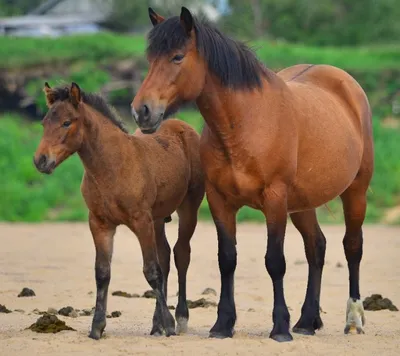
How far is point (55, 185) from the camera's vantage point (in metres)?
23.1

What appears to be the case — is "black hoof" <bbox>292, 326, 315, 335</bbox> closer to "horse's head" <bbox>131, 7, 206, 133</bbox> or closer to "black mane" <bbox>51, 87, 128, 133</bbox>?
"black mane" <bbox>51, 87, 128, 133</bbox>

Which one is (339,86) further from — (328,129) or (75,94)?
(75,94)

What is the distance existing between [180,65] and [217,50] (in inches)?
14.2

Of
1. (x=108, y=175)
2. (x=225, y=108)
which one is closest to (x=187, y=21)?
(x=225, y=108)

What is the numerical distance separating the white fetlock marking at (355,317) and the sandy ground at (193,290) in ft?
0.33

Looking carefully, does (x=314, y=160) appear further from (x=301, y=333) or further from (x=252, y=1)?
(x=252, y=1)

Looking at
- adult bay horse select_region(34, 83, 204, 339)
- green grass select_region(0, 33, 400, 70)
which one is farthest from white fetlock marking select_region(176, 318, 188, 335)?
green grass select_region(0, 33, 400, 70)

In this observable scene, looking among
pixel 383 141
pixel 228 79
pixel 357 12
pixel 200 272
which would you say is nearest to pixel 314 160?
pixel 228 79

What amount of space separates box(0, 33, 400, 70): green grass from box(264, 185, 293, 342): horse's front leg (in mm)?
19881

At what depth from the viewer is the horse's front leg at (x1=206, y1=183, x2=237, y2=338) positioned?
28.8 feet

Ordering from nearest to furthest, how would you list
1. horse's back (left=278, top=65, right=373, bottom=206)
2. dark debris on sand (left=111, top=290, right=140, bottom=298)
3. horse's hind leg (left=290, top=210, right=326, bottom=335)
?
horse's back (left=278, top=65, right=373, bottom=206) → horse's hind leg (left=290, top=210, right=326, bottom=335) → dark debris on sand (left=111, top=290, right=140, bottom=298)

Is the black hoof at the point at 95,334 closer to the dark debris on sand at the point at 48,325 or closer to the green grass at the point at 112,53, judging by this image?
the dark debris on sand at the point at 48,325

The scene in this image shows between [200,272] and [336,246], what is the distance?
3753 millimetres

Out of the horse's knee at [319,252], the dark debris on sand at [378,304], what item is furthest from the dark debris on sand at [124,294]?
the horse's knee at [319,252]
